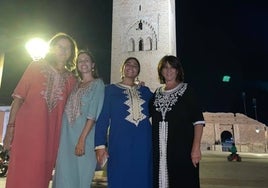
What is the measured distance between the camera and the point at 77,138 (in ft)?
7.48

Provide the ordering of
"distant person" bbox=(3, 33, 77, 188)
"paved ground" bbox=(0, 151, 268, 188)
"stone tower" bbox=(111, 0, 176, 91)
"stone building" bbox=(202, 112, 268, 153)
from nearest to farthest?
"distant person" bbox=(3, 33, 77, 188) → "paved ground" bbox=(0, 151, 268, 188) → "stone tower" bbox=(111, 0, 176, 91) → "stone building" bbox=(202, 112, 268, 153)

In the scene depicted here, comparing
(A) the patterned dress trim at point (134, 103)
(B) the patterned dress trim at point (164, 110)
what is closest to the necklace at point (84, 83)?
(A) the patterned dress trim at point (134, 103)

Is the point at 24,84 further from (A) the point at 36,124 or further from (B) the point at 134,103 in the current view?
(B) the point at 134,103

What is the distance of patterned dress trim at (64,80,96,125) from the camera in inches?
92.1

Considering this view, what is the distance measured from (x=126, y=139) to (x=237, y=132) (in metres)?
30.4

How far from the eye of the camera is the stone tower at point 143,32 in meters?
19.1

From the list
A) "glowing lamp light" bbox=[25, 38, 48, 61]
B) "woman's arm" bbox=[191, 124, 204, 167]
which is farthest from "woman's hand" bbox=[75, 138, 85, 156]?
"glowing lamp light" bbox=[25, 38, 48, 61]

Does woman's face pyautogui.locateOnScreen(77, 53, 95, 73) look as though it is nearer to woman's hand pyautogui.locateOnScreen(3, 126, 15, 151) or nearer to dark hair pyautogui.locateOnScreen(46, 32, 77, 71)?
dark hair pyautogui.locateOnScreen(46, 32, 77, 71)

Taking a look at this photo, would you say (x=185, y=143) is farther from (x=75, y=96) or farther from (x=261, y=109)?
(x=261, y=109)

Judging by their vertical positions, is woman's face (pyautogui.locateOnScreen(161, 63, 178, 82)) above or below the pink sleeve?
above

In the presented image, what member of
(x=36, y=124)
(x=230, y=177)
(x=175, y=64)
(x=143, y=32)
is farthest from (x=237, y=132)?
(x=36, y=124)

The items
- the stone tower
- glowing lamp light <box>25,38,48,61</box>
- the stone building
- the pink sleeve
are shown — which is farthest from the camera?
the stone building

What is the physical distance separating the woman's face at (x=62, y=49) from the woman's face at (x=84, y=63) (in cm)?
13

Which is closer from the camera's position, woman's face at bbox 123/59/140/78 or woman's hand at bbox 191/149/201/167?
woman's hand at bbox 191/149/201/167
